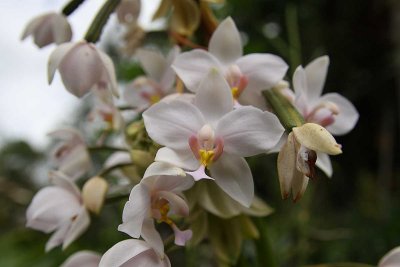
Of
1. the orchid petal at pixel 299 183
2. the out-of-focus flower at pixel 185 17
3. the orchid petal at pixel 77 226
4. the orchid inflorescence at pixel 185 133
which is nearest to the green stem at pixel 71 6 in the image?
the orchid inflorescence at pixel 185 133

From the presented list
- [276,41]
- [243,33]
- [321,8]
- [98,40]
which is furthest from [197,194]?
[321,8]

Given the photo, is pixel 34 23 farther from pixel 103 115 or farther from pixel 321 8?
pixel 321 8

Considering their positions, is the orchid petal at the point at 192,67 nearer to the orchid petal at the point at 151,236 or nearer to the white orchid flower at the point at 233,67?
the white orchid flower at the point at 233,67

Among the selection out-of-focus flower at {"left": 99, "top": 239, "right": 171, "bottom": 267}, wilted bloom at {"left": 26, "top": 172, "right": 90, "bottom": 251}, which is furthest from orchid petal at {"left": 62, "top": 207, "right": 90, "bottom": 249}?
out-of-focus flower at {"left": 99, "top": 239, "right": 171, "bottom": 267}

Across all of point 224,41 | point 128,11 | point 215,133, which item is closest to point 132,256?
point 215,133

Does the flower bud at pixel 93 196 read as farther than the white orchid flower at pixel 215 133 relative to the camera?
Yes

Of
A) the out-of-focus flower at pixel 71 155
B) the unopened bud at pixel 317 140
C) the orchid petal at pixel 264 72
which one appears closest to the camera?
the unopened bud at pixel 317 140

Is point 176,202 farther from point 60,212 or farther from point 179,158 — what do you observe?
point 60,212
